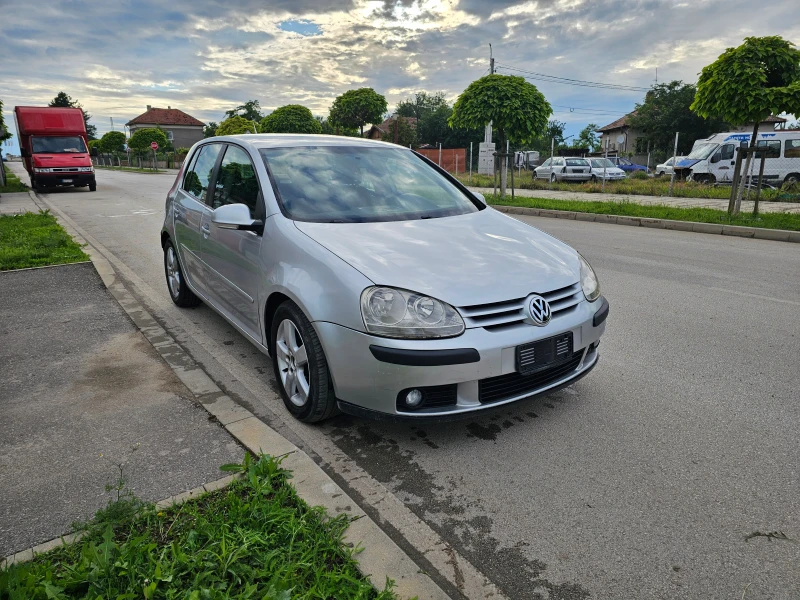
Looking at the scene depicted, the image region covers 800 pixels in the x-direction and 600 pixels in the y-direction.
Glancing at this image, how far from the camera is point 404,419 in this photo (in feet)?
9.47

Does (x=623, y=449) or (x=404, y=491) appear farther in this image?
(x=623, y=449)

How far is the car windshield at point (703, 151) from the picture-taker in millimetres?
23247

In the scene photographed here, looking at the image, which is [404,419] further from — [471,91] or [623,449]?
[471,91]

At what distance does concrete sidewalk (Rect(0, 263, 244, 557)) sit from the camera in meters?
2.61

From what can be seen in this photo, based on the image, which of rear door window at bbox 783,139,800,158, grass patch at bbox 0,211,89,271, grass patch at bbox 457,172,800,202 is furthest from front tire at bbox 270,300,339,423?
rear door window at bbox 783,139,800,158

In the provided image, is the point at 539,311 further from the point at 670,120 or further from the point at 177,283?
the point at 670,120

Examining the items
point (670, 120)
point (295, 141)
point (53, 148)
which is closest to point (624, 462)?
point (295, 141)

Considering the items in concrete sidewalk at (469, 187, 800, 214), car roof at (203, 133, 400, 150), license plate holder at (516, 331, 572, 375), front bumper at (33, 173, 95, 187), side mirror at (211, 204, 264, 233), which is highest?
car roof at (203, 133, 400, 150)

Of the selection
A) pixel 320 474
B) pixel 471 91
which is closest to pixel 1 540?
pixel 320 474

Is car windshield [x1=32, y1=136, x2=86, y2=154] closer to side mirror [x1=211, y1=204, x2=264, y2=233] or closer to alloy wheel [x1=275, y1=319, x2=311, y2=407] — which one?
side mirror [x1=211, y1=204, x2=264, y2=233]

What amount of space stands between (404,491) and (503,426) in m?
0.83

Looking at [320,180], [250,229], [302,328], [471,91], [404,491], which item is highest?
[471,91]

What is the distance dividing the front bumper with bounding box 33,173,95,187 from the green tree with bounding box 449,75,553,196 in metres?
15.0

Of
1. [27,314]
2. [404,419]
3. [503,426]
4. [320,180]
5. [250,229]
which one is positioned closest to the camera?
[404,419]
